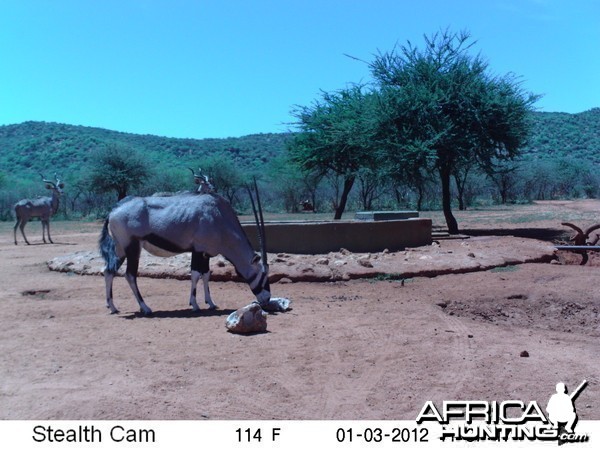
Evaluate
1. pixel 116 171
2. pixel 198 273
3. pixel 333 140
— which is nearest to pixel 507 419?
pixel 198 273

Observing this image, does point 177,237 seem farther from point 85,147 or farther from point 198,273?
point 85,147

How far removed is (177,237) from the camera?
31.4 ft

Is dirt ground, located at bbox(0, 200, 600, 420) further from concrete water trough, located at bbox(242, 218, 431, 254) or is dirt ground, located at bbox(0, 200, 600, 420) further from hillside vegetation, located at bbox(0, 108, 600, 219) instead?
hillside vegetation, located at bbox(0, 108, 600, 219)

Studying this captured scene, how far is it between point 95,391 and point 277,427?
177cm

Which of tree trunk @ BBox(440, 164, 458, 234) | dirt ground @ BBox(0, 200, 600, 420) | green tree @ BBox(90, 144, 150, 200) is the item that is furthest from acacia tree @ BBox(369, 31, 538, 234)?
green tree @ BBox(90, 144, 150, 200)

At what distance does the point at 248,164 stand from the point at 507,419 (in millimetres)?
66501

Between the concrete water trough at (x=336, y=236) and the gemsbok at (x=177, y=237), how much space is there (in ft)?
14.2

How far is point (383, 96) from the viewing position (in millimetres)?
21422

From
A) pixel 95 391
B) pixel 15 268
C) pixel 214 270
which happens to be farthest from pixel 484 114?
pixel 95 391

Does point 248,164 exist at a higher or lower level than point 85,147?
lower

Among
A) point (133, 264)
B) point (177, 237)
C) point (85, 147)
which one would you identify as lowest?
point (133, 264)

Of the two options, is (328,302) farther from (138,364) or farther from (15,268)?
(15,268)

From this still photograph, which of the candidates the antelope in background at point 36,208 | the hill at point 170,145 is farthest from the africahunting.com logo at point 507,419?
the hill at point 170,145

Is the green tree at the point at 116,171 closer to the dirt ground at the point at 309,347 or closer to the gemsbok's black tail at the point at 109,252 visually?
the dirt ground at the point at 309,347
